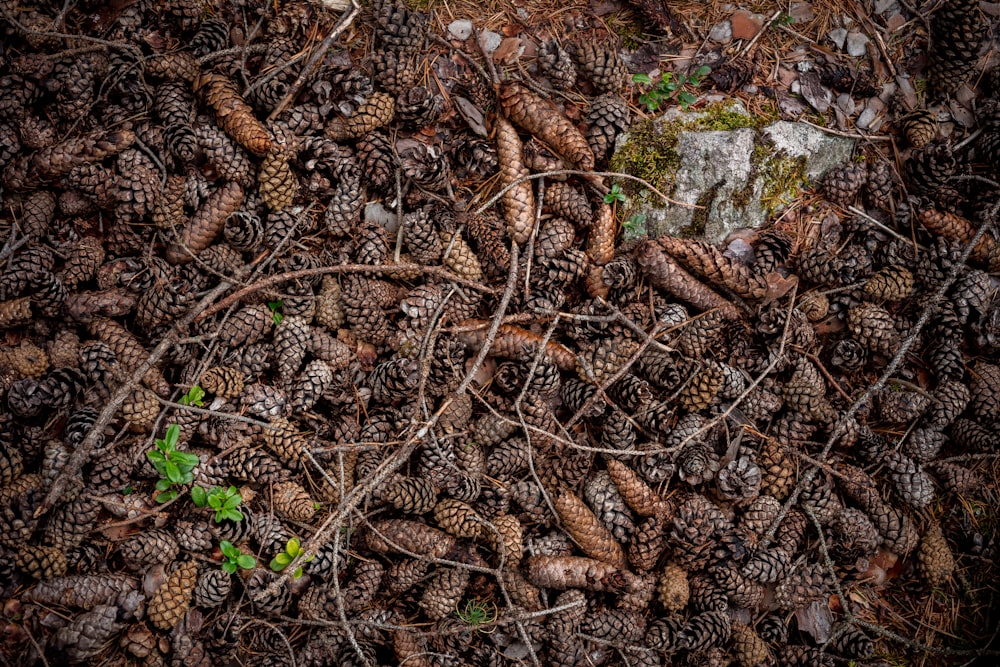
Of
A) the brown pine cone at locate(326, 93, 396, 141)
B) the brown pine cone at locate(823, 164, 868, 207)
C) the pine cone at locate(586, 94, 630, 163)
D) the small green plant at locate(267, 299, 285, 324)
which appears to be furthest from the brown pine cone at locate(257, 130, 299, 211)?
the brown pine cone at locate(823, 164, 868, 207)

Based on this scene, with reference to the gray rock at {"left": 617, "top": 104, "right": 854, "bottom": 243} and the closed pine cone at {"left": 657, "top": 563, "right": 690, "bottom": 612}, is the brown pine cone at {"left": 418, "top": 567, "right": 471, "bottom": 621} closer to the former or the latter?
the closed pine cone at {"left": 657, "top": 563, "right": 690, "bottom": 612}

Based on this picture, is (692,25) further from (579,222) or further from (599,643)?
(599,643)

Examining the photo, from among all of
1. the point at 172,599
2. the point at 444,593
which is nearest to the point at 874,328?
the point at 444,593

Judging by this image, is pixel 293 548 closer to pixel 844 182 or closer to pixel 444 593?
pixel 444 593

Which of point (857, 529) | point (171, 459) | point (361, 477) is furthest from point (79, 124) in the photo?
point (857, 529)

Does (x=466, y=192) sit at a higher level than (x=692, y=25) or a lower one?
lower

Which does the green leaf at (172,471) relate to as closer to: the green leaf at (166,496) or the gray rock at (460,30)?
the green leaf at (166,496)

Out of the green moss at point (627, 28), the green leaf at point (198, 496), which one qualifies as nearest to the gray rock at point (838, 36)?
the green moss at point (627, 28)
